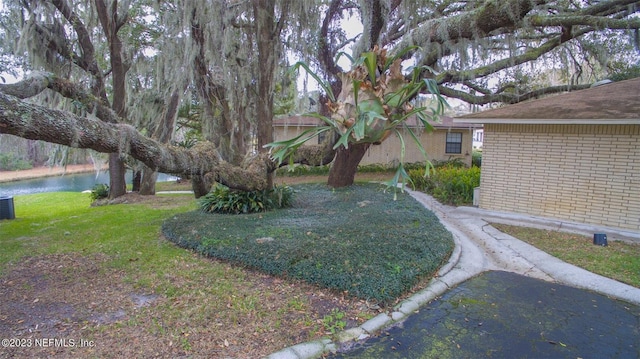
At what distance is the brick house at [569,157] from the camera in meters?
6.61

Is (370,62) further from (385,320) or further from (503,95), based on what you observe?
(503,95)

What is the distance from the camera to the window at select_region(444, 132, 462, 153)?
18000mm

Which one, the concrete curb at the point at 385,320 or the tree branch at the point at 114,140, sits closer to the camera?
the concrete curb at the point at 385,320

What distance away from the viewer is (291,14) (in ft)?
25.8

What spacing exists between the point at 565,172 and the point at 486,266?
3530mm

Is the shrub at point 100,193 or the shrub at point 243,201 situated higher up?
the shrub at point 243,201

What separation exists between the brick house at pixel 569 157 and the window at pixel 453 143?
31.5 ft

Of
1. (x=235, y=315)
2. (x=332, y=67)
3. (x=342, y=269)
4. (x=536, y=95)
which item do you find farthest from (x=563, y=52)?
(x=235, y=315)

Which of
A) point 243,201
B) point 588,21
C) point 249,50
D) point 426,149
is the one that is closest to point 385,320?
point 243,201

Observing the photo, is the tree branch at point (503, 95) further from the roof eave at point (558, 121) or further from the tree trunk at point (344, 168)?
the tree trunk at point (344, 168)

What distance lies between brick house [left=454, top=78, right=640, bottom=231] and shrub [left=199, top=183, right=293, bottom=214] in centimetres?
496

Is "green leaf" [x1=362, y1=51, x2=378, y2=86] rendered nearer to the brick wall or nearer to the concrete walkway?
the concrete walkway

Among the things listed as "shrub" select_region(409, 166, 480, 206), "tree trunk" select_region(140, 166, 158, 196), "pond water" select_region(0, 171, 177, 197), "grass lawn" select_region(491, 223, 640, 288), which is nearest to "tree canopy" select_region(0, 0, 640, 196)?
"tree trunk" select_region(140, 166, 158, 196)

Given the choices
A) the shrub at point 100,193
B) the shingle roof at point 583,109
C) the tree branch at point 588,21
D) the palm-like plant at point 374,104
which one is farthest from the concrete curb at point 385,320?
the shrub at point 100,193
